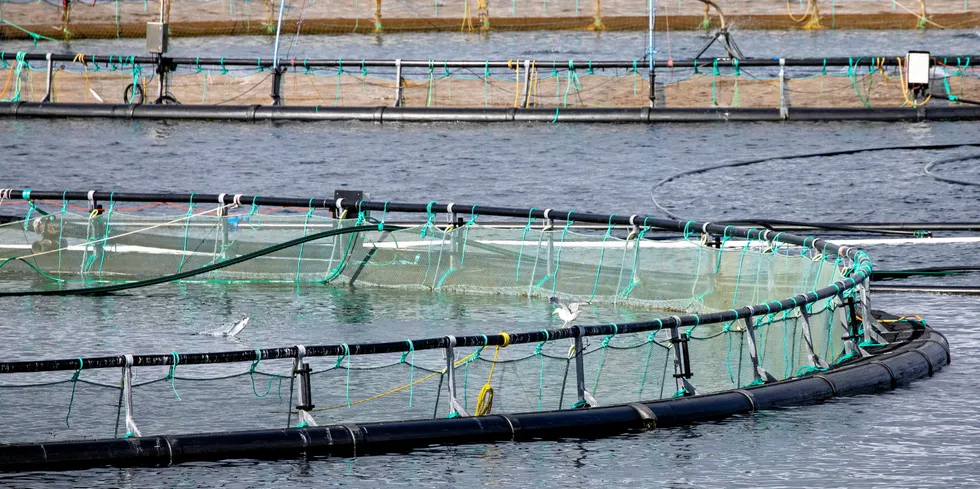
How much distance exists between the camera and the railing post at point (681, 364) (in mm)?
13734

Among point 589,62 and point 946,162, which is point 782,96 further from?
point 946,162

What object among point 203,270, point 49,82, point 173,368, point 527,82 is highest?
point 527,82

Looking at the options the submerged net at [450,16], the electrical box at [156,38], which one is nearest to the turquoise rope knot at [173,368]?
the electrical box at [156,38]

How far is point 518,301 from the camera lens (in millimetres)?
20094

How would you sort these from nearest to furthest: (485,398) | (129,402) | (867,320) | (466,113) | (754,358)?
(129,402)
(485,398)
(754,358)
(867,320)
(466,113)

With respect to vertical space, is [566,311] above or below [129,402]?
above

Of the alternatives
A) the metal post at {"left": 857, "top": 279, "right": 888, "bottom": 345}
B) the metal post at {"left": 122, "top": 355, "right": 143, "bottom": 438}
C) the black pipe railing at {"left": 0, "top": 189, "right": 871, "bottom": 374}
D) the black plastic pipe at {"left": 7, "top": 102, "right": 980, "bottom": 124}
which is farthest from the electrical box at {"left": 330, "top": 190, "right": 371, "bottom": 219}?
the black plastic pipe at {"left": 7, "top": 102, "right": 980, "bottom": 124}

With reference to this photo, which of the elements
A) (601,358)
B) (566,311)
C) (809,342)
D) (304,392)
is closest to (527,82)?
(566,311)

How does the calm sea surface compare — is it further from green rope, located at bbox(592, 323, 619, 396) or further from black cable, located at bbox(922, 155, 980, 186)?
green rope, located at bbox(592, 323, 619, 396)

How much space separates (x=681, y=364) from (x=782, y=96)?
23427mm

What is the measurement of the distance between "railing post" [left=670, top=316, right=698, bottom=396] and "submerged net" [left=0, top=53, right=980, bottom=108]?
75.5 ft

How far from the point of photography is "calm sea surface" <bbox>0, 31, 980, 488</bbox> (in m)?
12.3

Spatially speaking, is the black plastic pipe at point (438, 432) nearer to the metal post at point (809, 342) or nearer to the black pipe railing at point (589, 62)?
the metal post at point (809, 342)

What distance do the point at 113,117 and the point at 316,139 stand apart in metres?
5.61
